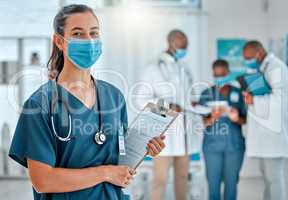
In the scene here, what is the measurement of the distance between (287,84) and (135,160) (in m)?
1.79

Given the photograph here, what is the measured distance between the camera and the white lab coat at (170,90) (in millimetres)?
2789

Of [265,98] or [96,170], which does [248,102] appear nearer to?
[265,98]

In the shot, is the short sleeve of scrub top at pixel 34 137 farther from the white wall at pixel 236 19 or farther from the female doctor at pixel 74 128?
the white wall at pixel 236 19

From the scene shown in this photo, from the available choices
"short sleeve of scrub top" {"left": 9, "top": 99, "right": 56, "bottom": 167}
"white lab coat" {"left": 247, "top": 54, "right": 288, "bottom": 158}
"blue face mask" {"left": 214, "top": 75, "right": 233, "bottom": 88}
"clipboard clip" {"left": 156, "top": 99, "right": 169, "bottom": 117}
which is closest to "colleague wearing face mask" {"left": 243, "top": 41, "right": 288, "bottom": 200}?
"white lab coat" {"left": 247, "top": 54, "right": 288, "bottom": 158}

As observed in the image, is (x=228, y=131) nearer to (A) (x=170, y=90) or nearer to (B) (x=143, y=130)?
(A) (x=170, y=90)

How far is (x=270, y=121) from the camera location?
8.84 ft

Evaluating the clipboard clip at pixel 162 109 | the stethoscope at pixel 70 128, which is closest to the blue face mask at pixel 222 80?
the clipboard clip at pixel 162 109

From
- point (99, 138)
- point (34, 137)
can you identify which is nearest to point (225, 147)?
point (99, 138)

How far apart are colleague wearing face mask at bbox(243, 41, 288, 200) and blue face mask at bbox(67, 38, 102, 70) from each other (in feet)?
5.82

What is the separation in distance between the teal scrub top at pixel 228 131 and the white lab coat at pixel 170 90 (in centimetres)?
16

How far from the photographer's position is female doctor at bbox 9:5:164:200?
1003 mm

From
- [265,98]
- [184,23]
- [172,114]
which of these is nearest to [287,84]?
[265,98]

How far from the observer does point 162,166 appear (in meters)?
2.94

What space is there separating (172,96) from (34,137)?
1849mm
